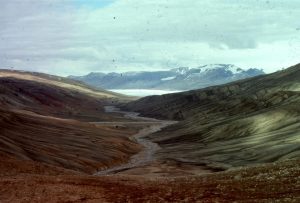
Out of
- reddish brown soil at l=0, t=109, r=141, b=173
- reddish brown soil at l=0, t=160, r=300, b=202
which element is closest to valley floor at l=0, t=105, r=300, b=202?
reddish brown soil at l=0, t=160, r=300, b=202

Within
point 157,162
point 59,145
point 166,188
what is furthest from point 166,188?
point 59,145

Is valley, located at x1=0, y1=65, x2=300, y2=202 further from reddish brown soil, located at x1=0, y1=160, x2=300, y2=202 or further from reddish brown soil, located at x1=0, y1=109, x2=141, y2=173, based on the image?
reddish brown soil, located at x1=0, y1=109, x2=141, y2=173

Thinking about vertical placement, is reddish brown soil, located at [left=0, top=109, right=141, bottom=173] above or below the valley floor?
above

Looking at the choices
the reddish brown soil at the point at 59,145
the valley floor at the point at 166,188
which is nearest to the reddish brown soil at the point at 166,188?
the valley floor at the point at 166,188

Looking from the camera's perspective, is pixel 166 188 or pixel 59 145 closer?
pixel 166 188

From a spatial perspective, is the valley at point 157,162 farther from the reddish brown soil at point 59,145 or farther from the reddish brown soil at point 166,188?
the reddish brown soil at point 59,145

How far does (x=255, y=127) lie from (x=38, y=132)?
67238mm

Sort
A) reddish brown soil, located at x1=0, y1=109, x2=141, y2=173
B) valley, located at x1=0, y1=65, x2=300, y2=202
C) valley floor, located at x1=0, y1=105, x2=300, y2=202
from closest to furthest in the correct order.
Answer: valley floor, located at x1=0, y1=105, x2=300, y2=202
valley, located at x1=0, y1=65, x2=300, y2=202
reddish brown soil, located at x1=0, y1=109, x2=141, y2=173

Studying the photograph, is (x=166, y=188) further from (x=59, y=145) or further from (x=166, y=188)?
(x=59, y=145)

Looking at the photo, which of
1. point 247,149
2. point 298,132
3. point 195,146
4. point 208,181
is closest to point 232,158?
point 247,149

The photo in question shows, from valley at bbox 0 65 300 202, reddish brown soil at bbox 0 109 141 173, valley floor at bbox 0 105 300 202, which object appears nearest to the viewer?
valley floor at bbox 0 105 300 202

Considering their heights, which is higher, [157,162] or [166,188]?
[157,162]

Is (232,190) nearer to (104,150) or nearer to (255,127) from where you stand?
(104,150)

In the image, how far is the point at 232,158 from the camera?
125m
